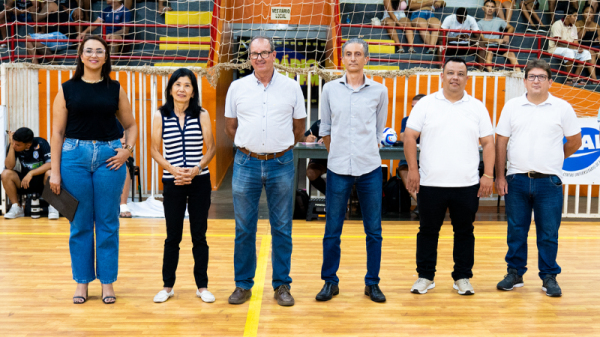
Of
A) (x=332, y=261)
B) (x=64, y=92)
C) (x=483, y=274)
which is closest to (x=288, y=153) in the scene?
(x=332, y=261)

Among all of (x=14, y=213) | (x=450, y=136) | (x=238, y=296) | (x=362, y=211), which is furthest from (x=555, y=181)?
(x=14, y=213)

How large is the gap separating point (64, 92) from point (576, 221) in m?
5.82

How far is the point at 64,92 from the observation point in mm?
3549

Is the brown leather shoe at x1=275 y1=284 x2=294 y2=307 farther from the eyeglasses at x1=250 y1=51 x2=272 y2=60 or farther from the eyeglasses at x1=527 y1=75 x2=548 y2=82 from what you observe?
the eyeglasses at x1=527 y1=75 x2=548 y2=82

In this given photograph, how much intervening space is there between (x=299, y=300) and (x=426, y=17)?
306 inches

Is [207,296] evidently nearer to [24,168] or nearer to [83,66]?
[83,66]

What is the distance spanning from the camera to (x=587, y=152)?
6.88m

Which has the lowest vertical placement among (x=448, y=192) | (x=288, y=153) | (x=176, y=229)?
(x=176, y=229)

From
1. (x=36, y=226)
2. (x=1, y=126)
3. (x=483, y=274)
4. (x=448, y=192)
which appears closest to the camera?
(x=448, y=192)

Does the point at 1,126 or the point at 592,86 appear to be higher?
the point at 592,86

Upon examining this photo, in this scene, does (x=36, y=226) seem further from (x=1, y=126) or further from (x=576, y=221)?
(x=576, y=221)

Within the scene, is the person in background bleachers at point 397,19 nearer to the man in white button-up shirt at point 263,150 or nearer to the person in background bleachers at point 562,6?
the person in background bleachers at point 562,6

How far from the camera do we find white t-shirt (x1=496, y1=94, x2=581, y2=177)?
152 inches

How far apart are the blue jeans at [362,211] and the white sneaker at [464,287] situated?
2.03 feet
